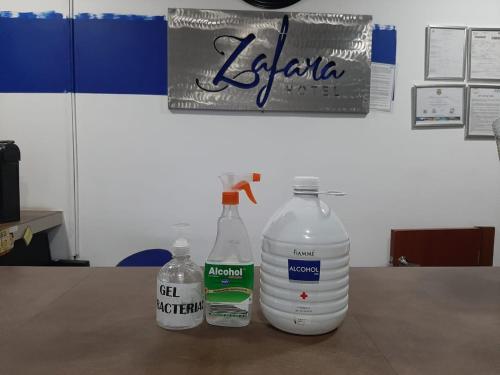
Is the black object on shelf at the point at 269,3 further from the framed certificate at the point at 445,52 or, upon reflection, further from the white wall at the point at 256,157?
the framed certificate at the point at 445,52

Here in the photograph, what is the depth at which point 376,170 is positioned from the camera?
7.57 ft

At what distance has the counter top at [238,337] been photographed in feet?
2.06

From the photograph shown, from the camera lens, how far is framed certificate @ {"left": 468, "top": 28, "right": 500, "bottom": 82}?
2.28 m

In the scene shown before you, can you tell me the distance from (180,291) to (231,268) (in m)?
0.09

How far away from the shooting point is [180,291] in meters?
0.71

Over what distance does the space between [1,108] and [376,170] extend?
6.68 ft

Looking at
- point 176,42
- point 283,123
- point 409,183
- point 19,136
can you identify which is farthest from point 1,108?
point 409,183

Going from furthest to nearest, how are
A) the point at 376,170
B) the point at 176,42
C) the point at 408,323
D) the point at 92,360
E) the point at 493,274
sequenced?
1. the point at 376,170
2. the point at 176,42
3. the point at 493,274
4. the point at 408,323
5. the point at 92,360

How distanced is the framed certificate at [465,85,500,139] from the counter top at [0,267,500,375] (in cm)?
155

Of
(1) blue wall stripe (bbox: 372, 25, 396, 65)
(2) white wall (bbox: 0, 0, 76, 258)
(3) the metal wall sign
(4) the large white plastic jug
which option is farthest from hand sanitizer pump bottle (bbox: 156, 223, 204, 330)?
(1) blue wall stripe (bbox: 372, 25, 396, 65)

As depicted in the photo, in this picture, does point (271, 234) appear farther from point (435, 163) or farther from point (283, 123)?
point (435, 163)

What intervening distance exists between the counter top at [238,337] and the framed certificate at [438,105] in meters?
1.46

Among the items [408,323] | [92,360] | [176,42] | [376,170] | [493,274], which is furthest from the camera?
[376,170]

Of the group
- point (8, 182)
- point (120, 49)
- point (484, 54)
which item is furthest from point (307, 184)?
point (484, 54)
